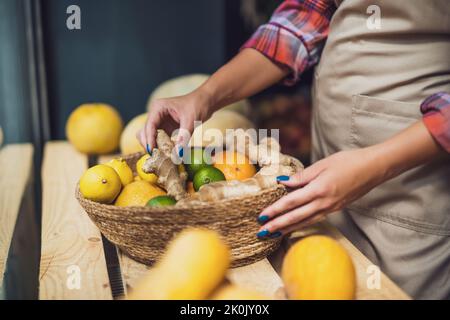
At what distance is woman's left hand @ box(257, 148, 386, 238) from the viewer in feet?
2.46

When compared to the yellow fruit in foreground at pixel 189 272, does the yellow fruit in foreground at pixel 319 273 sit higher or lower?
lower

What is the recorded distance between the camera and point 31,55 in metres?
1.81

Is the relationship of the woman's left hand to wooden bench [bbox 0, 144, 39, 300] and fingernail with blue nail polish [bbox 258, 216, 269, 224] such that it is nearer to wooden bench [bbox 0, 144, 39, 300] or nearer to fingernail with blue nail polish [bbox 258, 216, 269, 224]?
fingernail with blue nail polish [bbox 258, 216, 269, 224]

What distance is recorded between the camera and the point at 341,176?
0.75 meters

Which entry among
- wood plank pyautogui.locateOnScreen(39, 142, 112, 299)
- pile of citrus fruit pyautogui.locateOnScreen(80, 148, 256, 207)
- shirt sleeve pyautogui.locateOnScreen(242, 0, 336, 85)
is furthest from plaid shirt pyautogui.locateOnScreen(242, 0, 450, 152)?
wood plank pyautogui.locateOnScreen(39, 142, 112, 299)

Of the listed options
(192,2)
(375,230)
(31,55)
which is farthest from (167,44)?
(375,230)

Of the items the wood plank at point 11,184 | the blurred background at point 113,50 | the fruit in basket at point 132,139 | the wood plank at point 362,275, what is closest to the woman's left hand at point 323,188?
the wood plank at point 362,275

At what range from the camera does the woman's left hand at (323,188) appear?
0.75 metres

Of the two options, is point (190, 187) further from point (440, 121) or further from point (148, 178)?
point (440, 121)

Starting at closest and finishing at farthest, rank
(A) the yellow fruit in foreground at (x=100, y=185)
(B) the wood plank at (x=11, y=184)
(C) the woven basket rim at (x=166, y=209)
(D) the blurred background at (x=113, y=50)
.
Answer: (C) the woven basket rim at (x=166, y=209), (A) the yellow fruit in foreground at (x=100, y=185), (B) the wood plank at (x=11, y=184), (D) the blurred background at (x=113, y=50)

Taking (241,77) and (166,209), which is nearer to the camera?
(166,209)

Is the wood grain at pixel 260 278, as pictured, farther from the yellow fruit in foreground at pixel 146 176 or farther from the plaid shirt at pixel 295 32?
the plaid shirt at pixel 295 32

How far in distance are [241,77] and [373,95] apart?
0.96 ft

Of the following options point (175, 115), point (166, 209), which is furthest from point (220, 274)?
point (175, 115)
